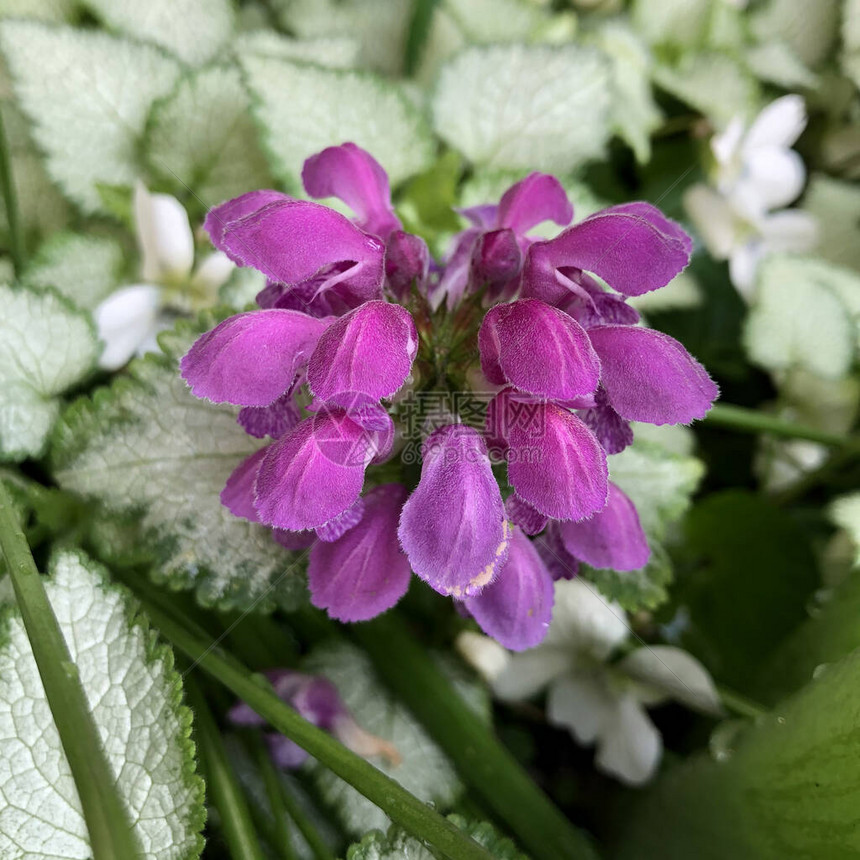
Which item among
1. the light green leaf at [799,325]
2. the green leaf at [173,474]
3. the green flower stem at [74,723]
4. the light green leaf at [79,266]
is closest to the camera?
the green flower stem at [74,723]

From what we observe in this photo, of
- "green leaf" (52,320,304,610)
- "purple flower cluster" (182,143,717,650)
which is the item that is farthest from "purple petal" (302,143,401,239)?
"green leaf" (52,320,304,610)

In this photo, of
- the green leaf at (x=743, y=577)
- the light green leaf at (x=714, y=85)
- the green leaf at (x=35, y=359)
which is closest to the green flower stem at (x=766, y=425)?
the green leaf at (x=743, y=577)

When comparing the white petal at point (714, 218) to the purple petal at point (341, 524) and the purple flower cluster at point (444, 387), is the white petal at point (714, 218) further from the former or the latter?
the purple petal at point (341, 524)

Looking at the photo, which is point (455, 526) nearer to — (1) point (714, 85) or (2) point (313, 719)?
(2) point (313, 719)

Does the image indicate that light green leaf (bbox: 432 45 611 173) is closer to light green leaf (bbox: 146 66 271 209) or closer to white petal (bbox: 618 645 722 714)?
light green leaf (bbox: 146 66 271 209)

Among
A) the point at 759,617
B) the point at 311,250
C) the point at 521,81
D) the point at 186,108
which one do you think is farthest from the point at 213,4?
the point at 759,617

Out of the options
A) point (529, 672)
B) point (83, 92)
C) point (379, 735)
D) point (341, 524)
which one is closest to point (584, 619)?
point (529, 672)
